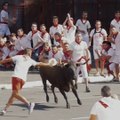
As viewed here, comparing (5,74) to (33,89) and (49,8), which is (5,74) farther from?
(49,8)

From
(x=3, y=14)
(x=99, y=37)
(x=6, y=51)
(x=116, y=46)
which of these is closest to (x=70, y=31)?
(x=99, y=37)

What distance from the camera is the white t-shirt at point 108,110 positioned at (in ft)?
27.2

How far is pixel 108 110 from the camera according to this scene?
27.3 feet

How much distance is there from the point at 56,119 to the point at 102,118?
514cm

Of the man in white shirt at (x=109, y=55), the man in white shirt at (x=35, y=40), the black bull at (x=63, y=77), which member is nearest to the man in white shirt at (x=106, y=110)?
the black bull at (x=63, y=77)

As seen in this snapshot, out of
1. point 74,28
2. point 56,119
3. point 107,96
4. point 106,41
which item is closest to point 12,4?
point 74,28

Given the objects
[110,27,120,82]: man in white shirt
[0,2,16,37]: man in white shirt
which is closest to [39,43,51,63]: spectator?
[110,27,120,82]: man in white shirt

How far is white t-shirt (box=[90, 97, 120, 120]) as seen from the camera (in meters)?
8.30

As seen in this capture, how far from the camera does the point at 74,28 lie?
22.1m

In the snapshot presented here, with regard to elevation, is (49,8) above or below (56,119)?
above

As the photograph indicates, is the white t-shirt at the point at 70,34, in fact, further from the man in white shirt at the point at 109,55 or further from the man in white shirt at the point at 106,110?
the man in white shirt at the point at 106,110

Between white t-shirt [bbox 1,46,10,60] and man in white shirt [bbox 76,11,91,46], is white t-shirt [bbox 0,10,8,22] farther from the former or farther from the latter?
man in white shirt [bbox 76,11,91,46]

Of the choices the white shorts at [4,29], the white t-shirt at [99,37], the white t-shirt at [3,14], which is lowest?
the white t-shirt at [99,37]

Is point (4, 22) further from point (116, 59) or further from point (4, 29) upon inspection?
point (116, 59)
